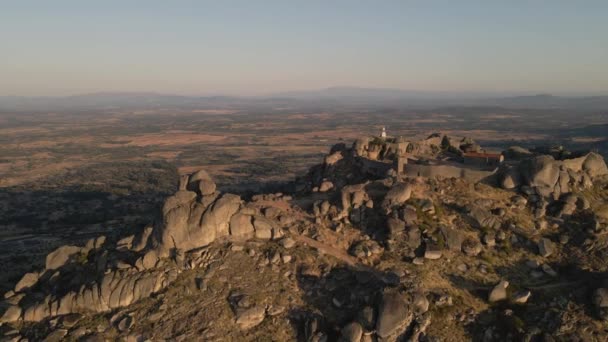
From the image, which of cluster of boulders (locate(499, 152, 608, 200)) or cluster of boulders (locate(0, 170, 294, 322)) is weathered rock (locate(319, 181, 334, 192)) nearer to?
cluster of boulders (locate(0, 170, 294, 322))

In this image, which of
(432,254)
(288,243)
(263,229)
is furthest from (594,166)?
(263,229)

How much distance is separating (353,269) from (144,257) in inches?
617

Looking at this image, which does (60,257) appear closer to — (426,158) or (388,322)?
(388,322)

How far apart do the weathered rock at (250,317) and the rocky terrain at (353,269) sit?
2.7 inches

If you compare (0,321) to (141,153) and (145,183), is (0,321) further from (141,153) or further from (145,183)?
(141,153)

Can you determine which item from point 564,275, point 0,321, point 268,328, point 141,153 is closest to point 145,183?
point 141,153

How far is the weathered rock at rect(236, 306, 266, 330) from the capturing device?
29109 mm

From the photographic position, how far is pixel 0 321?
104 feet

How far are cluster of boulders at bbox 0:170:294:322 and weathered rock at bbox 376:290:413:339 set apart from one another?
450 inches

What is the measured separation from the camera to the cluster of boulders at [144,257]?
31656mm

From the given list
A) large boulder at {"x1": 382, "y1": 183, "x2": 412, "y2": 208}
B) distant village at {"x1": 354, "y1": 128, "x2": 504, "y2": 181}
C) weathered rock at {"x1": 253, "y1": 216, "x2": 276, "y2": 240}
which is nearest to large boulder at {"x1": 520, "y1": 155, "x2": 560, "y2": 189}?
distant village at {"x1": 354, "y1": 128, "x2": 504, "y2": 181}

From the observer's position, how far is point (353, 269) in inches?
1282

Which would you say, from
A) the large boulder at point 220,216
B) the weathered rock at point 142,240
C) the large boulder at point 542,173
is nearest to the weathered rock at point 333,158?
the large boulder at point 220,216

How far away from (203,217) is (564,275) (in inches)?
1070
